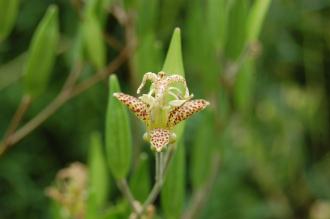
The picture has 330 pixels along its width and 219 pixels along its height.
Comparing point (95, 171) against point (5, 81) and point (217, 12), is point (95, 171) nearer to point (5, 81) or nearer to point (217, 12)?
point (217, 12)

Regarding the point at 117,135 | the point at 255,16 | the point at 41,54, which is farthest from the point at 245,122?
the point at 117,135

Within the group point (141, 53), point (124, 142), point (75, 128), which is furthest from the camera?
point (75, 128)

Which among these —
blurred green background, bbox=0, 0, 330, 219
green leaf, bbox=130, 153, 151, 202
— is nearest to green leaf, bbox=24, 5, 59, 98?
green leaf, bbox=130, 153, 151, 202

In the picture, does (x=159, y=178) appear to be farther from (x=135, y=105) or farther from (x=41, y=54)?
(x=41, y=54)

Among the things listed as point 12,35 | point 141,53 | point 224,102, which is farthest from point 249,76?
point 12,35

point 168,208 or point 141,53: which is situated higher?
point 141,53

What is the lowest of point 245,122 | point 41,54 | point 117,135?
point 245,122

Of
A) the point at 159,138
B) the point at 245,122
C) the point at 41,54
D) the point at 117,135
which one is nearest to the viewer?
the point at 159,138

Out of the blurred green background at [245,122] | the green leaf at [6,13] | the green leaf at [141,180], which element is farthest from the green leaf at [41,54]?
the blurred green background at [245,122]
